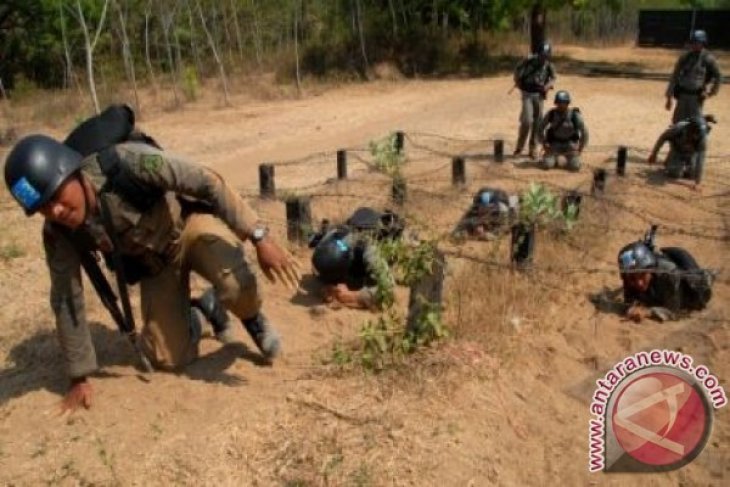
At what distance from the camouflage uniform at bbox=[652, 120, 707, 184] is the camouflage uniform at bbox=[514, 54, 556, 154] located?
1656mm

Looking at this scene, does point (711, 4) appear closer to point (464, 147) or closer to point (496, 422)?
point (464, 147)

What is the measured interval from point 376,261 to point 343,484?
6.13ft

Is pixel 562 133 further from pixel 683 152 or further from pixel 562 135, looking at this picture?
pixel 683 152

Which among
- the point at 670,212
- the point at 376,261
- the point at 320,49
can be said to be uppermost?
the point at 320,49

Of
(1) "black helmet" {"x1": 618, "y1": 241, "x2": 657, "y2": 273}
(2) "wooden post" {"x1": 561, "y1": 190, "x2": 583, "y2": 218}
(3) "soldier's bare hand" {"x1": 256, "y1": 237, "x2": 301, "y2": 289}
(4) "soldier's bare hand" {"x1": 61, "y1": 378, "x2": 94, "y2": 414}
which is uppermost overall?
(3) "soldier's bare hand" {"x1": 256, "y1": 237, "x2": 301, "y2": 289}

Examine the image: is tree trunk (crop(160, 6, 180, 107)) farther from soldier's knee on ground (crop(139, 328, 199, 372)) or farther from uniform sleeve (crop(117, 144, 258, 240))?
uniform sleeve (crop(117, 144, 258, 240))

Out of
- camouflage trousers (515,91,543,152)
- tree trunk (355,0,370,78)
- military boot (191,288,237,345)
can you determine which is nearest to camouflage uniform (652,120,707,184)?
camouflage trousers (515,91,543,152)

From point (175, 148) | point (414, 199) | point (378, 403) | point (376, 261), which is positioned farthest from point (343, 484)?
point (175, 148)

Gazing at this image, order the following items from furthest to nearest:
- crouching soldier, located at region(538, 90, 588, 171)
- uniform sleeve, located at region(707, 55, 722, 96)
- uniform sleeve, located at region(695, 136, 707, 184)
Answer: crouching soldier, located at region(538, 90, 588, 171), uniform sleeve, located at region(707, 55, 722, 96), uniform sleeve, located at region(695, 136, 707, 184)

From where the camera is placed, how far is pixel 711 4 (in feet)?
103

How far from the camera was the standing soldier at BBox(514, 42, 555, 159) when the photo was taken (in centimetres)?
902

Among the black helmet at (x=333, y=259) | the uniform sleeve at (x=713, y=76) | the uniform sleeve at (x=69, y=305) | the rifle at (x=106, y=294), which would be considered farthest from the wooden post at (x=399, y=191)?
the uniform sleeve at (x=713, y=76)

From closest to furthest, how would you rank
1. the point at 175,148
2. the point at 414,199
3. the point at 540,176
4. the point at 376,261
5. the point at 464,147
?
the point at 376,261 < the point at 414,199 < the point at 540,176 < the point at 464,147 < the point at 175,148

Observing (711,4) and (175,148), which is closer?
(175,148)
